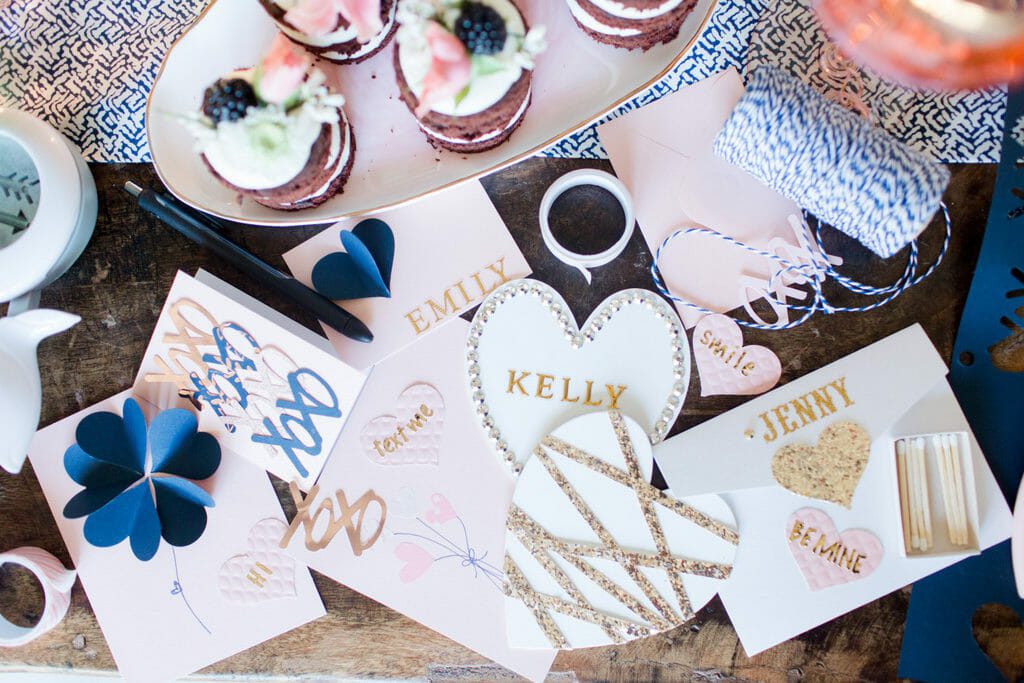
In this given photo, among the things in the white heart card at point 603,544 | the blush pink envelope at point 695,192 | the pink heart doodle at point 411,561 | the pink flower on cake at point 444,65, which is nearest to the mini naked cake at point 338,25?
the pink flower on cake at point 444,65

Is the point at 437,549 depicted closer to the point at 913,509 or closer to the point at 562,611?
the point at 562,611

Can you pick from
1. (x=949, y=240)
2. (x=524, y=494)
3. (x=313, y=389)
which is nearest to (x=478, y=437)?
(x=524, y=494)

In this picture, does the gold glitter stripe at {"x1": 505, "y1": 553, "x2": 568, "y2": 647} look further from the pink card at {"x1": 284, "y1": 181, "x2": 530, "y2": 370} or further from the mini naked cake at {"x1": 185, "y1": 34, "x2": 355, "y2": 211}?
the mini naked cake at {"x1": 185, "y1": 34, "x2": 355, "y2": 211}

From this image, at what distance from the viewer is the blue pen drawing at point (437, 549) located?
1022 millimetres

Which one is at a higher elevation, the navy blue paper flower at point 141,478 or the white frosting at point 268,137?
the white frosting at point 268,137

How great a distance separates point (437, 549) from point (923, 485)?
26.1 inches

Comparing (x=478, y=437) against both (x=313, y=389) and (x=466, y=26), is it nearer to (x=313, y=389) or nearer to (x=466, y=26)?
(x=313, y=389)

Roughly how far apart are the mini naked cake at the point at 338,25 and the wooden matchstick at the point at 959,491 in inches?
36.1

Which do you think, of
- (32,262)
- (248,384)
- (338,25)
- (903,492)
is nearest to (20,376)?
(32,262)

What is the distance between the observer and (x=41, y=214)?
3.04ft

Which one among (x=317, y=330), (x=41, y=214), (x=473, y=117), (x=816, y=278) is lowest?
(x=317, y=330)

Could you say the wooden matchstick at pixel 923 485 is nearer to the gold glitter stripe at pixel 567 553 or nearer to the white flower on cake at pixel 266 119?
the gold glitter stripe at pixel 567 553

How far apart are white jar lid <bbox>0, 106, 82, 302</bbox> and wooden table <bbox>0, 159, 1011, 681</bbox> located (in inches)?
3.9

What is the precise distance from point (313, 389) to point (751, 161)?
654 mm
